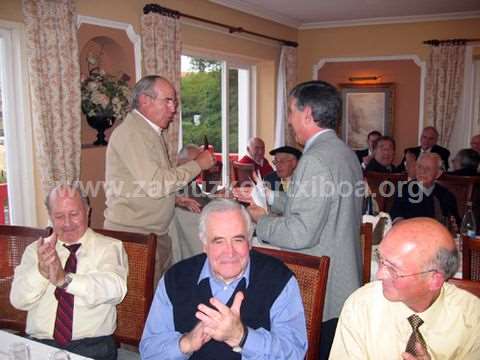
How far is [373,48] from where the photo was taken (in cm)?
684

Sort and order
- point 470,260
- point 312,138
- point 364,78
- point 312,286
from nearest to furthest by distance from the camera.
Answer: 1. point 312,286
2. point 312,138
3. point 470,260
4. point 364,78

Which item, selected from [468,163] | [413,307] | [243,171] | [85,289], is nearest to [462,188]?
[468,163]

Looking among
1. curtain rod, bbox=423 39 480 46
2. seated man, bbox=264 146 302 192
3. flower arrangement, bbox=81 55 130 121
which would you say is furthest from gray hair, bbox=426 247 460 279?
curtain rod, bbox=423 39 480 46

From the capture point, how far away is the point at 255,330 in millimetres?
1426

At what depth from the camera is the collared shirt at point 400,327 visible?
4.44ft

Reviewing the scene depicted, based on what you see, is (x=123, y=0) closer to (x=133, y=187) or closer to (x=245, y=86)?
(x=133, y=187)

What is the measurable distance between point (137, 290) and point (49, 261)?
18.5 inches

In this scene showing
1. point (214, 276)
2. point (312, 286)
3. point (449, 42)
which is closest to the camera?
point (214, 276)

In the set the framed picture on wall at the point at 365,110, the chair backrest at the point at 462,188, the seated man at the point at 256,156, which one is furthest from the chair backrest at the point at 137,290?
the framed picture on wall at the point at 365,110

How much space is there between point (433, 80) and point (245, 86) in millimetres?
2544

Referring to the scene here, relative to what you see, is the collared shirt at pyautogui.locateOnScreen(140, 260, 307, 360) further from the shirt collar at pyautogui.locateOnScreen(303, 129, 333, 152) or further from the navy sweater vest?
the shirt collar at pyautogui.locateOnScreen(303, 129, 333, 152)

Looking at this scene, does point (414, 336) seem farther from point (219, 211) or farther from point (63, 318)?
point (63, 318)

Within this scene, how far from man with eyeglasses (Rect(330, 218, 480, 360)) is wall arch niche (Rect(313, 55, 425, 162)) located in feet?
18.9

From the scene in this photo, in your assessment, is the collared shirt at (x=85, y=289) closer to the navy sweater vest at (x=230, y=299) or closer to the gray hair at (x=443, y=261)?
the navy sweater vest at (x=230, y=299)
